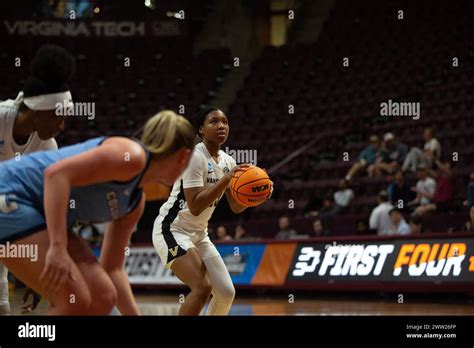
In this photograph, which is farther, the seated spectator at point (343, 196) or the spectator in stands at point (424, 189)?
the seated spectator at point (343, 196)

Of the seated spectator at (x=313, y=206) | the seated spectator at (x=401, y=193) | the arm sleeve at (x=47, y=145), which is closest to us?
the arm sleeve at (x=47, y=145)

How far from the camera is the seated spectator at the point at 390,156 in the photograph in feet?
42.7

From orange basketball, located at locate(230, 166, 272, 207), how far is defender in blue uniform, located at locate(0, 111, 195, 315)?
1.94 metres

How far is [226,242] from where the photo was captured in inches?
507

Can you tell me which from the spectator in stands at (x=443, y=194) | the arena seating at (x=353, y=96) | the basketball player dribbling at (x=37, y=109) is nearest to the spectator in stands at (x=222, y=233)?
the arena seating at (x=353, y=96)

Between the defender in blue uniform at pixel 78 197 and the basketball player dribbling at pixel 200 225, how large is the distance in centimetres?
163

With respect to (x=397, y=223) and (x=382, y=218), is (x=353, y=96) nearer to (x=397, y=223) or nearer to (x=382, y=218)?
(x=382, y=218)

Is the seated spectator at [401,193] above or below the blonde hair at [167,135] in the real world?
below

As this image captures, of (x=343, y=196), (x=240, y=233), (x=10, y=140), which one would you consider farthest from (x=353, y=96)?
(x=10, y=140)

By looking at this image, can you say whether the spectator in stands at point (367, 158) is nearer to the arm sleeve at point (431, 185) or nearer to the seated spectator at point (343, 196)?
the seated spectator at point (343, 196)

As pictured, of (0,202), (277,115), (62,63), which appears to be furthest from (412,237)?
(277,115)

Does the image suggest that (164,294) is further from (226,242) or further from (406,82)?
(406,82)

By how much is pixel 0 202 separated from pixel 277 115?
14.8 metres

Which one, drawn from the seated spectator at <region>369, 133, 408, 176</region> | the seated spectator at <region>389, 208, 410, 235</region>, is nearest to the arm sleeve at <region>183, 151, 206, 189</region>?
the seated spectator at <region>389, 208, 410, 235</region>
